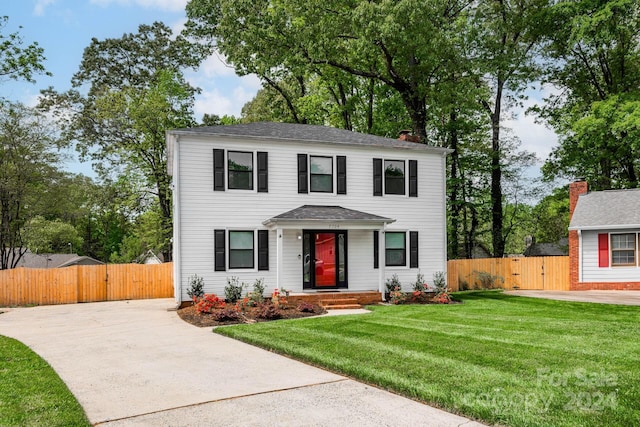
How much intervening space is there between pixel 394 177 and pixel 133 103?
57.3 feet

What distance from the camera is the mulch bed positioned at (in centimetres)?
1153

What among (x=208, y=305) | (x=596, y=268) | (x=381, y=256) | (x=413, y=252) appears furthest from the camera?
(x=596, y=268)

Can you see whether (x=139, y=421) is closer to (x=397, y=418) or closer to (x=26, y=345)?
(x=397, y=418)

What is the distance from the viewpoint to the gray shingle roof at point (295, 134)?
15.4m

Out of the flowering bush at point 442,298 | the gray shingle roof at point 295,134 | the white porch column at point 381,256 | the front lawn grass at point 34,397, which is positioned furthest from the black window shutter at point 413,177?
the front lawn grass at point 34,397

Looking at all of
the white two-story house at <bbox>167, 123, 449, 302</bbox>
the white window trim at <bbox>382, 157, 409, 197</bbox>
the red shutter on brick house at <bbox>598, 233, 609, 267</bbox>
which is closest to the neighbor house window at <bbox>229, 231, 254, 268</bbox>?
the white two-story house at <bbox>167, 123, 449, 302</bbox>

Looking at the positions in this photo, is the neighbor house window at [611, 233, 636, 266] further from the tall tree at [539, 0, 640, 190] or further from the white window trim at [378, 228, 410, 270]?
the white window trim at [378, 228, 410, 270]

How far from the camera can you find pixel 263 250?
15.5 meters

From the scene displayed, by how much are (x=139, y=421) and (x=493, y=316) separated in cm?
908

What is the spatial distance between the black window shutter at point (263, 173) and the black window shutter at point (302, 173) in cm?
110

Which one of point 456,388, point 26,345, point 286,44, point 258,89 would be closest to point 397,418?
point 456,388

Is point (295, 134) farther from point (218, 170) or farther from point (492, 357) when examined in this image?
point (492, 357)

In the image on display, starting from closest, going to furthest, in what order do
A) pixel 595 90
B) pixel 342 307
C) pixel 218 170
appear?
pixel 342 307, pixel 218 170, pixel 595 90

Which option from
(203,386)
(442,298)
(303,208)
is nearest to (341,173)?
(303,208)
